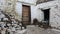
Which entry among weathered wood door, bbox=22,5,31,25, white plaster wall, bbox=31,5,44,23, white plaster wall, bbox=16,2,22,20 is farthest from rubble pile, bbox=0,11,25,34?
white plaster wall, bbox=31,5,44,23

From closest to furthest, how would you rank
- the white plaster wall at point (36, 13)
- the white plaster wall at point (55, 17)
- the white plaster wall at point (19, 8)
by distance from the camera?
1. the white plaster wall at point (55, 17)
2. the white plaster wall at point (19, 8)
3. the white plaster wall at point (36, 13)

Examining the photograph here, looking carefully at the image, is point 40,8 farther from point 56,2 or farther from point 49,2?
point 56,2

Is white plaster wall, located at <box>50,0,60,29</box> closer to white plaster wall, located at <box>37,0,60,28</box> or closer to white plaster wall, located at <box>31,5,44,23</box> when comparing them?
white plaster wall, located at <box>37,0,60,28</box>

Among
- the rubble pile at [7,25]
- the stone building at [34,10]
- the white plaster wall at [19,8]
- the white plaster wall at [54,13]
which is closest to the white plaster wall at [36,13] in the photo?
the stone building at [34,10]

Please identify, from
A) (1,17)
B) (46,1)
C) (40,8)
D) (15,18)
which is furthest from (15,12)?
(46,1)

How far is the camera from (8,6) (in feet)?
22.9

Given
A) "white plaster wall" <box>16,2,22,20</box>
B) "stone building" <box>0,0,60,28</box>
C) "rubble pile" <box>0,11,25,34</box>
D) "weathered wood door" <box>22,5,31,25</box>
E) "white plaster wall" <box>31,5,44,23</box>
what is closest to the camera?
"rubble pile" <box>0,11,25,34</box>

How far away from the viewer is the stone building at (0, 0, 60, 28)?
6.45 metres

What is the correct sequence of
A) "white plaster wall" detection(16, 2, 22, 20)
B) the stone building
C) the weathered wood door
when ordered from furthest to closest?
the weathered wood door < "white plaster wall" detection(16, 2, 22, 20) < the stone building

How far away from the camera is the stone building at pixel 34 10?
645cm

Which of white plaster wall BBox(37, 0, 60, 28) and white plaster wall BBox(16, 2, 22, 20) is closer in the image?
white plaster wall BBox(37, 0, 60, 28)

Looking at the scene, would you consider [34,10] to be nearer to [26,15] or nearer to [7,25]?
[26,15]

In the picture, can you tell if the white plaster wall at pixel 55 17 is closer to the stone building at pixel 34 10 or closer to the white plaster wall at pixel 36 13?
the stone building at pixel 34 10

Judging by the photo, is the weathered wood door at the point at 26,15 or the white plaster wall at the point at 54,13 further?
the weathered wood door at the point at 26,15
